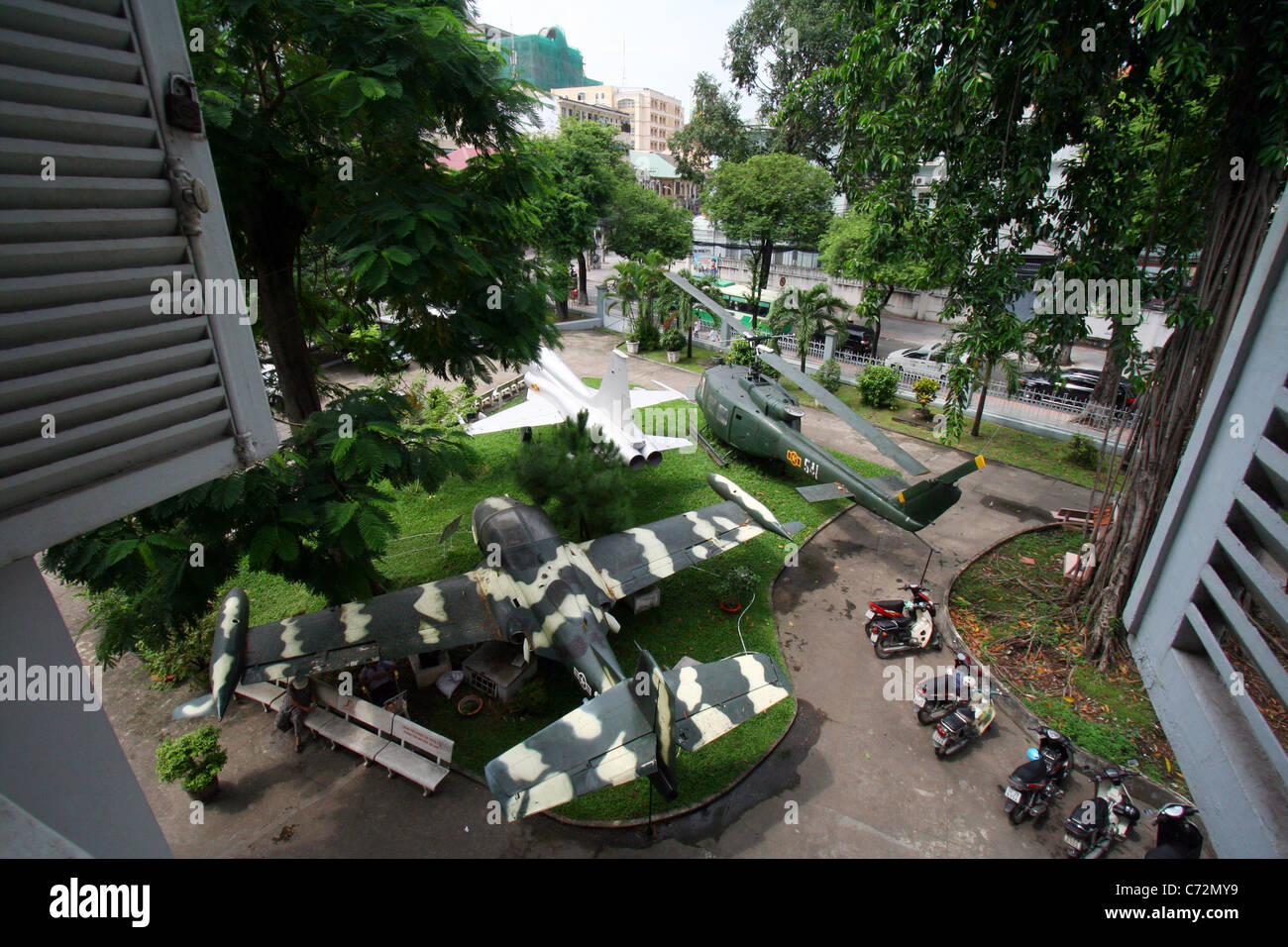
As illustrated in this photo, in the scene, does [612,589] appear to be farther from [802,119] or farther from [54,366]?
[802,119]

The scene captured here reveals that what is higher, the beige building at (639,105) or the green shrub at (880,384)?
the beige building at (639,105)

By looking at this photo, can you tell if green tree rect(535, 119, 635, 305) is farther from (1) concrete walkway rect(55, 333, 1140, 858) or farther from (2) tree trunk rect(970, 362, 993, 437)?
(1) concrete walkway rect(55, 333, 1140, 858)

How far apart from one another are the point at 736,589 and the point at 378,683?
7.37 m

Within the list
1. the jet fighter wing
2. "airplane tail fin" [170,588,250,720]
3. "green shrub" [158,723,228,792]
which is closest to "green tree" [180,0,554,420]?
"airplane tail fin" [170,588,250,720]

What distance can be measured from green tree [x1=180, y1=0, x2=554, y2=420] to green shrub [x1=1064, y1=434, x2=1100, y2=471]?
62.0 ft

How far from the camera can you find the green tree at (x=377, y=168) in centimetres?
717

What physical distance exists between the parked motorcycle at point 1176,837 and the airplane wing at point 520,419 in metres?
16.2

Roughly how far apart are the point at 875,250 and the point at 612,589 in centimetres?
836

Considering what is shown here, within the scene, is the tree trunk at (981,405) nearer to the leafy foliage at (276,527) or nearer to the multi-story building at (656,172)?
the leafy foliage at (276,527)

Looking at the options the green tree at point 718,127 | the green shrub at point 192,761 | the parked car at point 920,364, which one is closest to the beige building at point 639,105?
the green tree at point 718,127

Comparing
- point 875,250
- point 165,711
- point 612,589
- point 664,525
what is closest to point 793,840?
point 612,589

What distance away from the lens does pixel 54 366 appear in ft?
9.05

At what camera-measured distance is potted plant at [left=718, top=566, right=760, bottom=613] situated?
12789 millimetres

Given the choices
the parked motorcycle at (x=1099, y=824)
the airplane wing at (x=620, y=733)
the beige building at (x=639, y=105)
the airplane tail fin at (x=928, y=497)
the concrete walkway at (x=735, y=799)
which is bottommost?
the concrete walkway at (x=735, y=799)
